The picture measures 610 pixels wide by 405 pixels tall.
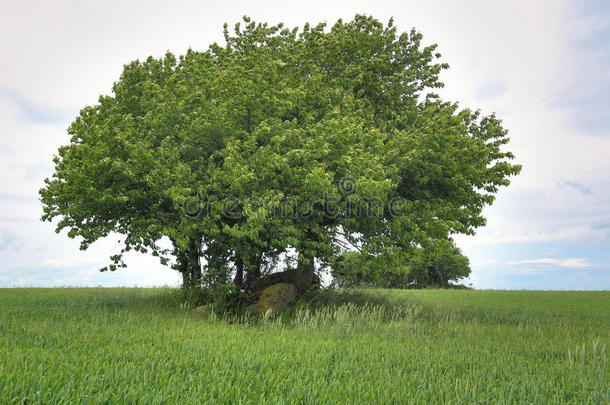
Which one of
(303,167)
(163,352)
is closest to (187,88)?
(303,167)

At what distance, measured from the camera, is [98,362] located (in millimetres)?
7027

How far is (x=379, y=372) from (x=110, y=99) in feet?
56.8

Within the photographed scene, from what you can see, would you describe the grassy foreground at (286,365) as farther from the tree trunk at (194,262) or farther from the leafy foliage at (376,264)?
the tree trunk at (194,262)

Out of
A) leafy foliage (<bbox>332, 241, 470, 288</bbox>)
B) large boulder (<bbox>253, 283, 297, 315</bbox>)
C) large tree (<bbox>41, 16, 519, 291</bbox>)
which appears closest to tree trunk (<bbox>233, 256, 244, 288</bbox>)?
large tree (<bbox>41, 16, 519, 291</bbox>)

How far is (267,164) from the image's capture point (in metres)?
14.2

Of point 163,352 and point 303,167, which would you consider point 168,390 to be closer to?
point 163,352
